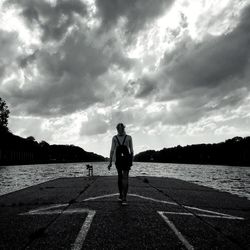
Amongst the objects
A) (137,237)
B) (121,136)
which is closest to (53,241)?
(137,237)

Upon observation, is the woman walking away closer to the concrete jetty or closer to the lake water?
the concrete jetty

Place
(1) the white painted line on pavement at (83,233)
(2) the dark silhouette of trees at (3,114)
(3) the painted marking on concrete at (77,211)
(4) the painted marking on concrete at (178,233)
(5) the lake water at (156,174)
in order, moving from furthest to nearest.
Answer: (2) the dark silhouette of trees at (3,114)
(5) the lake water at (156,174)
(3) the painted marking on concrete at (77,211)
(4) the painted marking on concrete at (178,233)
(1) the white painted line on pavement at (83,233)

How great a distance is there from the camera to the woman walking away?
331 inches

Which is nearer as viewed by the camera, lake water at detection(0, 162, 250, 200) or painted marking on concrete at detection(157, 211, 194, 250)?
painted marking on concrete at detection(157, 211, 194, 250)

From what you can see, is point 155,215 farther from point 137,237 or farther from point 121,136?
point 121,136

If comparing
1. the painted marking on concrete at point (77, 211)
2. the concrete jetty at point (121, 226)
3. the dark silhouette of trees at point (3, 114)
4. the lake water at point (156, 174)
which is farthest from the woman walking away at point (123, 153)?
the dark silhouette of trees at point (3, 114)

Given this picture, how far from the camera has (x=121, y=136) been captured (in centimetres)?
855

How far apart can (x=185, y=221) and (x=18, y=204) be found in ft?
17.1

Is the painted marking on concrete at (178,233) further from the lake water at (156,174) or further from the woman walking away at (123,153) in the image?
the lake water at (156,174)

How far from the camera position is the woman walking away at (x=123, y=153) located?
840 cm

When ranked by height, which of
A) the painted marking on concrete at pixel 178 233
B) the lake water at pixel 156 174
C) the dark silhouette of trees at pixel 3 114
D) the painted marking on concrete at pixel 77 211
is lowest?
the painted marking on concrete at pixel 178 233

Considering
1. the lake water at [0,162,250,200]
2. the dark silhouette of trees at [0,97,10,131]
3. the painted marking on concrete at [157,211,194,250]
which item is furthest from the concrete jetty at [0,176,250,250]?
the dark silhouette of trees at [0,97,10,131]

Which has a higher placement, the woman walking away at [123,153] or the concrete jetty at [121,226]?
the woman walking away at [123,153]

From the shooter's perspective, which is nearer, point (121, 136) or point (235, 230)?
point (235, 230)
